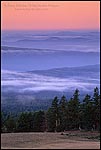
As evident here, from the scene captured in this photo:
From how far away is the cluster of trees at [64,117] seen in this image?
17984 millimetres

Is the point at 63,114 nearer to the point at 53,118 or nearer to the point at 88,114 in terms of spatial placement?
the point at 53,118

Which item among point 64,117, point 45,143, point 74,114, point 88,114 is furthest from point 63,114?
point 45,143

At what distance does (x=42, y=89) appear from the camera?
1145 centimetres

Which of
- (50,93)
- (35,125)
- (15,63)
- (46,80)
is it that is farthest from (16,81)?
(35,125)

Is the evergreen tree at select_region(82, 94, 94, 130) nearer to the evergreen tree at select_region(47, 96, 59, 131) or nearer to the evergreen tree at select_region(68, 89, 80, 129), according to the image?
the evergreen tree at select_region(68, 89, 80, 129)

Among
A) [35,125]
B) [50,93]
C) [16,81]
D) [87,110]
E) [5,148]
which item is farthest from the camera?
[35,125]

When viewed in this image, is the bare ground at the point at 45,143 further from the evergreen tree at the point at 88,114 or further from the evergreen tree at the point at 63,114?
the evergreen tree at the point at 63,114

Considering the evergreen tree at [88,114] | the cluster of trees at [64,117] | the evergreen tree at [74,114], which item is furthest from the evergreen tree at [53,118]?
the evergreen tree at [88,114]

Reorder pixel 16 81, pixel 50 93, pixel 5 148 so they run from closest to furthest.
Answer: pixel 5 148, pixel 16 81, pixel 50 93

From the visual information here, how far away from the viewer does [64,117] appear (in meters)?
18.5

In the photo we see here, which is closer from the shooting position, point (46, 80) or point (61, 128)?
point (46, 80)

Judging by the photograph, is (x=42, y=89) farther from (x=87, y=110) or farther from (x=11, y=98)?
(x=87, y=110)

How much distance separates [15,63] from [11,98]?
4.32 ft

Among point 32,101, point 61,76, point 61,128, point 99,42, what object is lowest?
point 61,128
